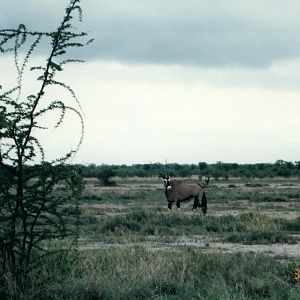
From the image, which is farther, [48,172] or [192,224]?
[192,224]

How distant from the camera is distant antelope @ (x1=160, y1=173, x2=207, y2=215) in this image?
2894cm

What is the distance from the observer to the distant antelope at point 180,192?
28.9 m

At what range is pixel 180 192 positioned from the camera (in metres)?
29.8

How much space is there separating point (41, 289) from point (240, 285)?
9.21 feet

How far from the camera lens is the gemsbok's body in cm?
2894

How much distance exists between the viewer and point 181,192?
97.9ft

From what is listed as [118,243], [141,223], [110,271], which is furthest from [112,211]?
[110,271]

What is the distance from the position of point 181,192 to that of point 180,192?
43 millimetres

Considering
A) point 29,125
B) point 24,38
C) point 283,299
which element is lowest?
point 283,299

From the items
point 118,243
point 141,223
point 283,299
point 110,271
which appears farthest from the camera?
point 141,223

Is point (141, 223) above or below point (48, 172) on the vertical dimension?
below

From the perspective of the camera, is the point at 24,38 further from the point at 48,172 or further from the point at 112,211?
the point at 112,211

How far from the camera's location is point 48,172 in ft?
32.2

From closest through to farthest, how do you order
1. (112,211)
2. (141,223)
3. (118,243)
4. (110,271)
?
(110,271) → (118,243) → (141,223) → (112,211)
